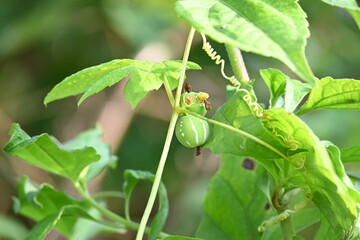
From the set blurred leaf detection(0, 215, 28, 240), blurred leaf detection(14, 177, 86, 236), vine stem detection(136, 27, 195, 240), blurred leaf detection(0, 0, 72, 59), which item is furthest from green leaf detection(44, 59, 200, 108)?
blurred leaf detection(0, 0, 72, 59)

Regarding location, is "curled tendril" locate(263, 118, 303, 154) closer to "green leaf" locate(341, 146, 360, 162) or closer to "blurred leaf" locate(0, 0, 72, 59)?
"green leaf" locate(341, 146, 360, 162)

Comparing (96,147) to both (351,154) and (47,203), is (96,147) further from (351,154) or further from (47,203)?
(351,154)

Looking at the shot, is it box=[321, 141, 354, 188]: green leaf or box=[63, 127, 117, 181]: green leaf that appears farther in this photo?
box=[63, 127, 117, 181]: green leaf

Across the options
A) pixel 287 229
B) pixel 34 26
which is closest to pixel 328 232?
pixel 287 229

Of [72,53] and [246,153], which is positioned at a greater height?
[246,153]

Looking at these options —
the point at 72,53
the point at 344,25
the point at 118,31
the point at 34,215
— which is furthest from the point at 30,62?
the point at 34,215

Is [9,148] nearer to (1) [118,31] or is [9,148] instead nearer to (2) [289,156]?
(2) [289,156]

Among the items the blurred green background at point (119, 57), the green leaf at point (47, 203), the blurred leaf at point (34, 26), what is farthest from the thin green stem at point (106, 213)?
the blurred leaf at point (34, 26)

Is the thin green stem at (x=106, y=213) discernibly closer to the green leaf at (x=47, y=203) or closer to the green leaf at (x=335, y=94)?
the green leaf at (x=47, y=203)
